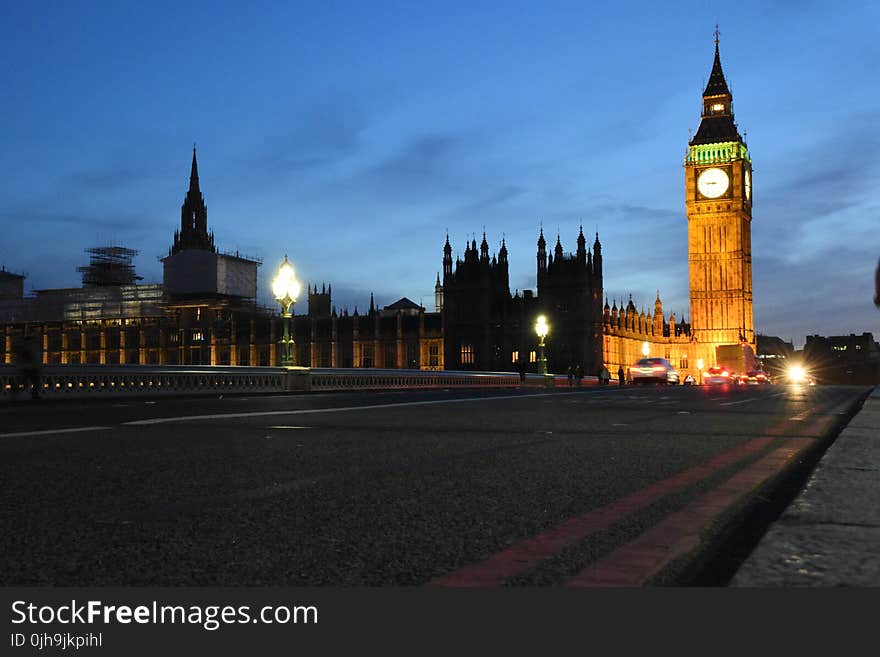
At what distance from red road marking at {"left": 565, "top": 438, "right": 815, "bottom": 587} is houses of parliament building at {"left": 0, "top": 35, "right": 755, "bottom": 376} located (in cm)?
7405

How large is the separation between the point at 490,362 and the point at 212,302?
3316 centimetres

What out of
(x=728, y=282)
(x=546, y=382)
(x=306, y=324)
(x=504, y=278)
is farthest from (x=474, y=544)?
(x=728, y=282)

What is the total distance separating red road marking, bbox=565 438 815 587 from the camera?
2.38 m

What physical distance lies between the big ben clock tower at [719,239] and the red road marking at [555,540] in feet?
348

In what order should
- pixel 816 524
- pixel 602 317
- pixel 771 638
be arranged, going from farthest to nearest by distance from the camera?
pixel 602 317 < pixel 816 524 < pixel 771 638

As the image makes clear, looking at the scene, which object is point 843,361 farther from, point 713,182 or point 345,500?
point 345,500

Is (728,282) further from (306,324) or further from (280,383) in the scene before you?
(280,383)

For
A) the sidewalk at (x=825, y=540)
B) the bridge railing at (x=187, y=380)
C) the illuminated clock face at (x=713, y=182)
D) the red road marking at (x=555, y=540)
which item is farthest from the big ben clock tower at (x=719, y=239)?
the sidewalk at (x=825, y=540)

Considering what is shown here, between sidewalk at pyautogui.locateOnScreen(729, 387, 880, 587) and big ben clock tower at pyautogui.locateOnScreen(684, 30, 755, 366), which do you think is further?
big ben clock tower at pyautogui.locateOnScreen(684, 30, 755, 366)

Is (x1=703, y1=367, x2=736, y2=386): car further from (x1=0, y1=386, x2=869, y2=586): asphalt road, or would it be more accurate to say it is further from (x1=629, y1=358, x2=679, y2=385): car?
(x1=0, y1=386, x2=869, y2=586): asphalt road

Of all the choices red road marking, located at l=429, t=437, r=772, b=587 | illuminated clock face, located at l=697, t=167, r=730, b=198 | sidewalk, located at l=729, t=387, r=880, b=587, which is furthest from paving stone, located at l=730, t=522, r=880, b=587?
illuminated clock face, located at l=697, t=167, r=730, b=198

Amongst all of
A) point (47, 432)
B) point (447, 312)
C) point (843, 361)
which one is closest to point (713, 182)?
point (843, 361)

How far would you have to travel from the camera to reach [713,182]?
11181 cm

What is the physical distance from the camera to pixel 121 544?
2957 millimetres
